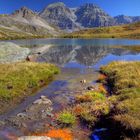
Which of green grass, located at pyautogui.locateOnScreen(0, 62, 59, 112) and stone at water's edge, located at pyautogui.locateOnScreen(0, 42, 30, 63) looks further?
stone at water's edge, located at pyautogui.locateOnScreen(0, 42, 30, 63)

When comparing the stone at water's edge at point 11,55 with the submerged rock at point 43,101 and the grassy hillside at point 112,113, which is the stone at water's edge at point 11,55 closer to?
the submerged rock at point 43,101

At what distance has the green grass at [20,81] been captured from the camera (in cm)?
2648


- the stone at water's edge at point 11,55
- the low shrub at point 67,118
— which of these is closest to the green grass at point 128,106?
the low shrub at point 67,118

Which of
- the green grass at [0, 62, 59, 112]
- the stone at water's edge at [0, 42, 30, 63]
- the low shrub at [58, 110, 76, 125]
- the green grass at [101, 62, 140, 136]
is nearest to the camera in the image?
the green grass at [101, 62, 140, 136]

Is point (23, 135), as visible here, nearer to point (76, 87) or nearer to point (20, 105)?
point (20, 105)

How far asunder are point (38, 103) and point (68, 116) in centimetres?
508

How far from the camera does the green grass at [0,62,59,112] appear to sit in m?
26.5

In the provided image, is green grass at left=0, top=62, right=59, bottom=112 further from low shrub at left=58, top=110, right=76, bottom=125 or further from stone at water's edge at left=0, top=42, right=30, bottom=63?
stone at water's edge at left=0, top=42, right=30, bottom=63

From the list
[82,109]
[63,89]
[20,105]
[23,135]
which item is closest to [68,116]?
[82,109]

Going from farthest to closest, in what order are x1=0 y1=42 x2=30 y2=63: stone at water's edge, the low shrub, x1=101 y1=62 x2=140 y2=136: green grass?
x1=0 y1=42 x2=30 y2=63: stone at water's edge < the low shrub < x1=101 y1=62 x2=140 y2=136: green grass

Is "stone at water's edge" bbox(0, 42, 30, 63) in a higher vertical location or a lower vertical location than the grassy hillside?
higher

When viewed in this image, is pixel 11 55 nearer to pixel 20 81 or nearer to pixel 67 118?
pixel 20 81

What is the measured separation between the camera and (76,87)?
3152 cm

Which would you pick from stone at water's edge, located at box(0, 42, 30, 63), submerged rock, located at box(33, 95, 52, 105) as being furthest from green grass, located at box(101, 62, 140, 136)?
stone at water's edge, located at box(0, 42, 30, 63)
